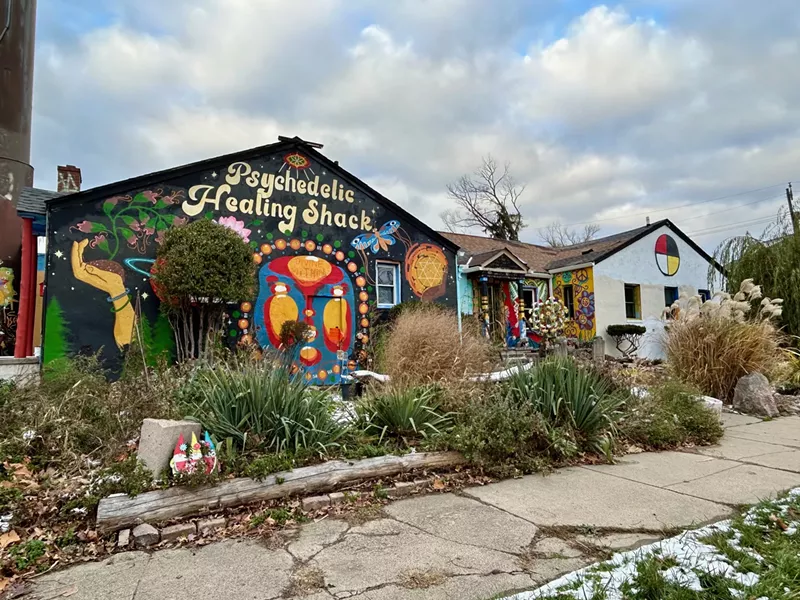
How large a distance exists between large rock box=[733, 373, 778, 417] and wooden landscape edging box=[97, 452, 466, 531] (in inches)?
286

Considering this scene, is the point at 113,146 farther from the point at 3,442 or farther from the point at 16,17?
the point at 3,442

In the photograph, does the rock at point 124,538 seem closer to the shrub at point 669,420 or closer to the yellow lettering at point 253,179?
the shrub at point 669,420

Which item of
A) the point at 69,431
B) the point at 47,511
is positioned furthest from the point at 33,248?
the point at 47,511

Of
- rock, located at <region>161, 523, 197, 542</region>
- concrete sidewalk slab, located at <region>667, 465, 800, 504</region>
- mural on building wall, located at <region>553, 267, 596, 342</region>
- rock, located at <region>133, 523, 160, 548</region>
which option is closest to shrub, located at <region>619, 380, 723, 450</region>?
concrete sidewalk slab, located at <region>667, 465, 800, 504</region>

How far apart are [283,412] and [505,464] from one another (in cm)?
228

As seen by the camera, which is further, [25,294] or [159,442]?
[25,294]

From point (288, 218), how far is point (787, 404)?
11.0 metres

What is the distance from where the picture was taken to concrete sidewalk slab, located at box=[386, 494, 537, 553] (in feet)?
11.0

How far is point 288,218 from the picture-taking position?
11.3 m

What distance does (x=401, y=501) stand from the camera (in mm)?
4219

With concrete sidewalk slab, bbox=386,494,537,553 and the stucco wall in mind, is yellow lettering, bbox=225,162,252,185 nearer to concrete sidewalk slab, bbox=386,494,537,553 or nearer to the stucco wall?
concrete sidewalk slab, bbox=386,494,537,553

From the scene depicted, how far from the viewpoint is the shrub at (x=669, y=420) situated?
6137mm

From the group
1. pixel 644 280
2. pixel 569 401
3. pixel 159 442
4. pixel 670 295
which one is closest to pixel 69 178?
pixel 159 442

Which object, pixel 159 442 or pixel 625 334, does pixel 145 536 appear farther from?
pixel 625 334
